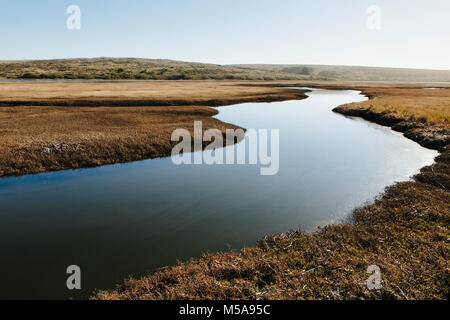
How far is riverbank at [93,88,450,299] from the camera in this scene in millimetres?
7007

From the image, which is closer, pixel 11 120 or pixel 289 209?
pixel 289 209

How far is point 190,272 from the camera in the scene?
8.49 metres

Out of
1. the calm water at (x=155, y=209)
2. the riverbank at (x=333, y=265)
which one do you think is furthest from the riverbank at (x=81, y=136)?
the riverbank at (x=333, y=265)

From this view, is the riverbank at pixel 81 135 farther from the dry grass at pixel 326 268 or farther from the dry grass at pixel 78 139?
the dry grass at pixel 326 268

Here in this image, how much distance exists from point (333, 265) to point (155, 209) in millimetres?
9208

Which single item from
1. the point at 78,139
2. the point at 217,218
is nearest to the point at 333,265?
the point at 217,218

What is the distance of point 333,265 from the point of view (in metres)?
8.02

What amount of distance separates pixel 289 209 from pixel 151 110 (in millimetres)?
34035

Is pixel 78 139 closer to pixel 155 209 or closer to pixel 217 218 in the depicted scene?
pixel 155 209

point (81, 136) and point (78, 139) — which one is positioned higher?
point (81, 136)

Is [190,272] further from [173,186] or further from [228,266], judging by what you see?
[173,186]

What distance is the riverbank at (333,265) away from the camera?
701 cm

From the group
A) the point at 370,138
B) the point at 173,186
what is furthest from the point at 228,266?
the point at 370,138
